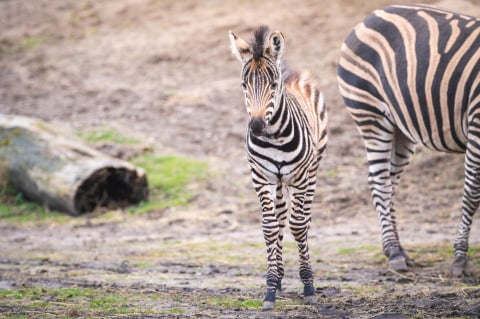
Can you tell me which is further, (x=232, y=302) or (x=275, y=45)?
(x=232, y=302)

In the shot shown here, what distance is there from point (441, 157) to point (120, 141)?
5636 mm

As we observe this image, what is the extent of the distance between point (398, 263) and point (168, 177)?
5381 mm

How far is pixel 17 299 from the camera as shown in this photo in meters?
7.45

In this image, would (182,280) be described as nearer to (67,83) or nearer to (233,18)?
(67,83)

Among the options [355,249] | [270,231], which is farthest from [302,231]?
[355,249]

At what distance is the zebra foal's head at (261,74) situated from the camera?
6555mm

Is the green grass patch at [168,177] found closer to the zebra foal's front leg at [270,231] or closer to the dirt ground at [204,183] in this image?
the dirt ground at [204,183]

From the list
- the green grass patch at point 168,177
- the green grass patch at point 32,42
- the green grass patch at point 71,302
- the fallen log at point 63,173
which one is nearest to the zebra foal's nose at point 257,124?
the green grass patch at point 71,302

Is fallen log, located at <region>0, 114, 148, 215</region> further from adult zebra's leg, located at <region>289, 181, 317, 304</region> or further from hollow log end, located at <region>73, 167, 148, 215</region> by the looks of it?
adult zebra's leg, located at <region>289, 181, 317, 304</region>

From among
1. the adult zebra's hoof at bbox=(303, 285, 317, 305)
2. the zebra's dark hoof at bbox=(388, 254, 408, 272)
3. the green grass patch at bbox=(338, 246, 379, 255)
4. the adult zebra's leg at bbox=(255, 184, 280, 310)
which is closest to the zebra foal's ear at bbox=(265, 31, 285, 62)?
the adult zebra's leg at bbox=(255, 184, 280, 310)

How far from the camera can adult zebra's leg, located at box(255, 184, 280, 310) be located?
703 cm

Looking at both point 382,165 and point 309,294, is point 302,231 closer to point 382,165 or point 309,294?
point 309,294

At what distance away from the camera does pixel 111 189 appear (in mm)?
12430

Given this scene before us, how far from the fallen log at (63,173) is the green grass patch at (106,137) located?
156cm
